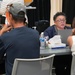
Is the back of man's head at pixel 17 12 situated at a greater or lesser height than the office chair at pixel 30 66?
greater

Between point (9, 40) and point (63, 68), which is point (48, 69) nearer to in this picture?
point (9, 40)

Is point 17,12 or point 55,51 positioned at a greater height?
point 17,12

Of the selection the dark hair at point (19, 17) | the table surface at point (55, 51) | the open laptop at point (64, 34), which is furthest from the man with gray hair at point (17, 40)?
the open laptop at point (64, 34)

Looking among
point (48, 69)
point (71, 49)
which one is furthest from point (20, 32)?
point (71, 49)

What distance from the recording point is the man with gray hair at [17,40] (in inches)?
78.5

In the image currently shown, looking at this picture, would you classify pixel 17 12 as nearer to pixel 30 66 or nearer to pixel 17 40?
pixel 17 40

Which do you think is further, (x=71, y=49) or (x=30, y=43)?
(x=71, y=49)

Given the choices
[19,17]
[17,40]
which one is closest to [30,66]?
[17,40]

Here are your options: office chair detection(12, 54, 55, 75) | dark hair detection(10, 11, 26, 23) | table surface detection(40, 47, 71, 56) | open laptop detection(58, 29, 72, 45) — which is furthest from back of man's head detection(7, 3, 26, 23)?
open laptop detection(58, 29, 72, 45)

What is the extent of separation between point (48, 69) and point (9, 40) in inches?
17.6

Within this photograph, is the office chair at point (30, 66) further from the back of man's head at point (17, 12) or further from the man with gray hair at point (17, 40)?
the back of man's head at point (17, 12)

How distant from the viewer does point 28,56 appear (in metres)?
2.04

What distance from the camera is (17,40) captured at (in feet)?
6.55

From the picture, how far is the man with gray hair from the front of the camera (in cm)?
199
